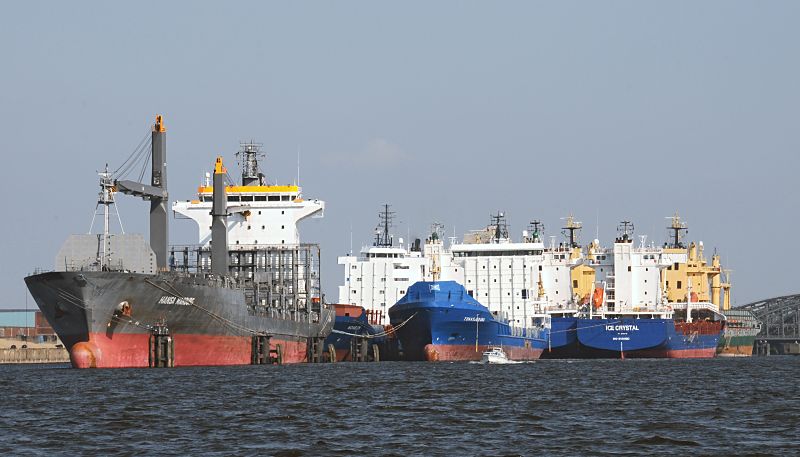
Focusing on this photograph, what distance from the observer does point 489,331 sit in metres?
73.1

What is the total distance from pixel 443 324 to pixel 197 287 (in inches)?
832

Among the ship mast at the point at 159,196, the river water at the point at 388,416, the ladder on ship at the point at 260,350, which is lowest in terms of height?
the river water at the point at 388,416

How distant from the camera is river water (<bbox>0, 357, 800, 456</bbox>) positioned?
2484 cm

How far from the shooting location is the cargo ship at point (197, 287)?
49.6 meters

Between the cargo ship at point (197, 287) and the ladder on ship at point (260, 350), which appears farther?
the ladder on ship at point (260, 350)

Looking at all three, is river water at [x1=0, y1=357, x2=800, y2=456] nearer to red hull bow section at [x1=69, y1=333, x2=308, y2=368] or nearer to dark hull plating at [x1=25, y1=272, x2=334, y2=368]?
red hull bow section at [x1=69, y1=333, x2=308, y2=368]

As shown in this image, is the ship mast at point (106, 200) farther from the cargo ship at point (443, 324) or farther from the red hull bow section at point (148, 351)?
the cargo ship at point (443, 324)

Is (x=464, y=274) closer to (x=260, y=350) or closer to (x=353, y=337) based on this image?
(x=353, y=337)

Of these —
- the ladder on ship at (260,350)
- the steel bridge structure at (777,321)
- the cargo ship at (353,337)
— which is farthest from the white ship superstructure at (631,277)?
the steel bridge structure at (777,321)

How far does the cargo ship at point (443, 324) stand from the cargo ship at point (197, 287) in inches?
188

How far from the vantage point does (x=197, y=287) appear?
5288 cm

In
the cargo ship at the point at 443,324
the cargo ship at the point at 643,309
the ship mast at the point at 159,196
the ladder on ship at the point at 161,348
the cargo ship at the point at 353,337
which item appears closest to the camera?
the ladder on ship at the point at 161,348

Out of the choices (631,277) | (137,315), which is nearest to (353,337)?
(631,277)

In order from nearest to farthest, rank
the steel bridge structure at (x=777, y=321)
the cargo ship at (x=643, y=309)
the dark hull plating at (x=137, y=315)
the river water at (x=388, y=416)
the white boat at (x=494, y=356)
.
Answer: the river water at (x=388, y=416) < the dark hull plating at (x=137, y=315) < the white boat at (x=494, y=356) < the cargo ship at (x=643, y=309) < the steel bridge structure at (x=777, y=321)
